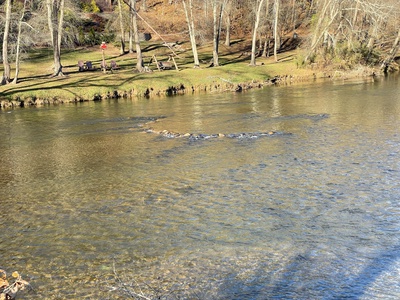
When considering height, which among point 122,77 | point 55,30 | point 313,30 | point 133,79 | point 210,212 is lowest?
point 210,212

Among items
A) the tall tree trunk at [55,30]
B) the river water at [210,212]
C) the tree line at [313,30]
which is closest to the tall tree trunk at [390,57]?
the tree line at [313,30]

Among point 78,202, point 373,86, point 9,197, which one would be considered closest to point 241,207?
point 78,202

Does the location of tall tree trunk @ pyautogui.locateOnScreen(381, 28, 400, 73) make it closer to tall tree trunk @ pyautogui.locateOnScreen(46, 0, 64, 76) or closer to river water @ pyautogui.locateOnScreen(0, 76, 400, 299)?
river water @ pyautogui.locateOnScreen(0, 76, 400, 299)

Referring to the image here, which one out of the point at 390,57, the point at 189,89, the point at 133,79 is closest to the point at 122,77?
the point at 133,79

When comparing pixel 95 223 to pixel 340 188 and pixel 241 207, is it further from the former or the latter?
pixel 340 188

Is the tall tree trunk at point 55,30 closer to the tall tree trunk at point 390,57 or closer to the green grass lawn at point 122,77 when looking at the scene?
the green grass lawn at point 122,77

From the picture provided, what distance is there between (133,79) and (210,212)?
111ft

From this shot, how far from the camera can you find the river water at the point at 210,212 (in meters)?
7.38

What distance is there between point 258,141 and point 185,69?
31.7 m

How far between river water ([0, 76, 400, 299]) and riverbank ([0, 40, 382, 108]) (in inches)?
652

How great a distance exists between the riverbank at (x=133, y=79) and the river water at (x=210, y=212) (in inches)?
652

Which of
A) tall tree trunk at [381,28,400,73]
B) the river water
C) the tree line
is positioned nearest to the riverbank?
the tree line

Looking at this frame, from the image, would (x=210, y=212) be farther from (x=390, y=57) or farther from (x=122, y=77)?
(x=390, y=57)

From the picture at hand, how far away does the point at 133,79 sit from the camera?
4294 cm
